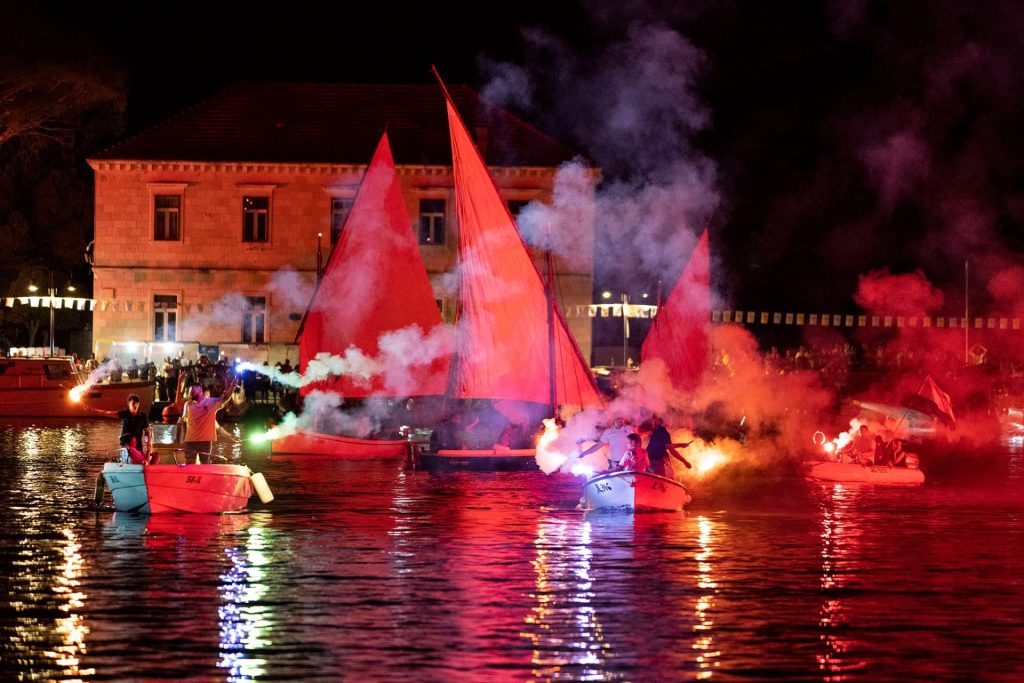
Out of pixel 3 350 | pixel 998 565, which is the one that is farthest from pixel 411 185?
pixel 998 565

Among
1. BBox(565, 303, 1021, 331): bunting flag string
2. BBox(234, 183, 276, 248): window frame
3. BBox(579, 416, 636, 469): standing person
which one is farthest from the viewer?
BBox(234, 183, 276, 248): window frame

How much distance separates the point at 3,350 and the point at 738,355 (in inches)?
1279

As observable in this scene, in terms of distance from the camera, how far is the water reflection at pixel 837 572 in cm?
1542

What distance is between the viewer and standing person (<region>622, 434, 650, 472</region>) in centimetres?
2702

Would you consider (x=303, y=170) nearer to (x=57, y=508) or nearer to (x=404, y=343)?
(x=404, y=343)

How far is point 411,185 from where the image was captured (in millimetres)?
65938

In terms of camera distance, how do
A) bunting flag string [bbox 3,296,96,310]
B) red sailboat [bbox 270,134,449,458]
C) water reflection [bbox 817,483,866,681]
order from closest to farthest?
water reflection [bbox 817,483,866,681] < red sailboat [bbox 270,134,449,458] < bunting flag string [bbox 3,296,96,310]

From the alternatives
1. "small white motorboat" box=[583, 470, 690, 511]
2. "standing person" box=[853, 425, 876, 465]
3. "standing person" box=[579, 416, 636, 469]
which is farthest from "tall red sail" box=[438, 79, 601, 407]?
"standing person" box=[853, 425, 876, 465]

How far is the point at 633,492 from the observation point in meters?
27.3

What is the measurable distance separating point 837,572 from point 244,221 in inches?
1901

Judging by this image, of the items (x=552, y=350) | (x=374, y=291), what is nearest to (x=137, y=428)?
(x=552, y=350)

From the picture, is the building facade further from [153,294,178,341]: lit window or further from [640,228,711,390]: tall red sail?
[640,228,711,390]: tall red sail

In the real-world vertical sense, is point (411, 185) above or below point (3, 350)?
above

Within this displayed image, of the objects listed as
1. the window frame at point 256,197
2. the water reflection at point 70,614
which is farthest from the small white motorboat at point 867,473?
the window frame at point 256,197
